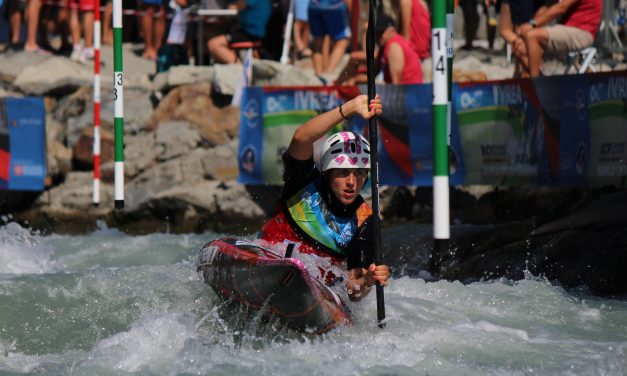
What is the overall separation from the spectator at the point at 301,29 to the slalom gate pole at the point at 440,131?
8077mm

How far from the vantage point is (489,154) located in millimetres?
10859

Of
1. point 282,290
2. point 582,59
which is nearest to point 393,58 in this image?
point 582,59

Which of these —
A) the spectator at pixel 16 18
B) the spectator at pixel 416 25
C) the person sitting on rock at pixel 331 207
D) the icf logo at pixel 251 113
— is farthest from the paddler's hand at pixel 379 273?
the spectator at pixel 16 18

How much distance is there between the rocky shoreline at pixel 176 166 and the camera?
11.4m

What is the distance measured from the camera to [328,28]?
12891mm

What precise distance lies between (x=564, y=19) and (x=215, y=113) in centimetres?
445

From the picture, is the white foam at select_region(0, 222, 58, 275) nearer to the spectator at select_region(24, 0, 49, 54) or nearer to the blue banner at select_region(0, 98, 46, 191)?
the blue banner at select_region(0, 98, 46, 191)

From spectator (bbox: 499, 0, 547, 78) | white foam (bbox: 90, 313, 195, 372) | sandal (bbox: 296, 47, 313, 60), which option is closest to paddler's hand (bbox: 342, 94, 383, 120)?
white foam (bbox: 90, 313, 195, 372)

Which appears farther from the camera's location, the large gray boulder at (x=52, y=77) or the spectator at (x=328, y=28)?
the large gray boulder at (x=52, y=77)

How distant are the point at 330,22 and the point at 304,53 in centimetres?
138

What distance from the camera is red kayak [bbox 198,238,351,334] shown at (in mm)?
5750

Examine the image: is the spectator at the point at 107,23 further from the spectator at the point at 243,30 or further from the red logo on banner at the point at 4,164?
the red logo on banner at the point at 4,164

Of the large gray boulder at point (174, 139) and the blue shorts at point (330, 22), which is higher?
the blue shorts at point (330, 22)

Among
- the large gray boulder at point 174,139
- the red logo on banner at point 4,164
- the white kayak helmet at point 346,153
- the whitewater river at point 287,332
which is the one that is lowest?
the whitewater river at point 287,332
